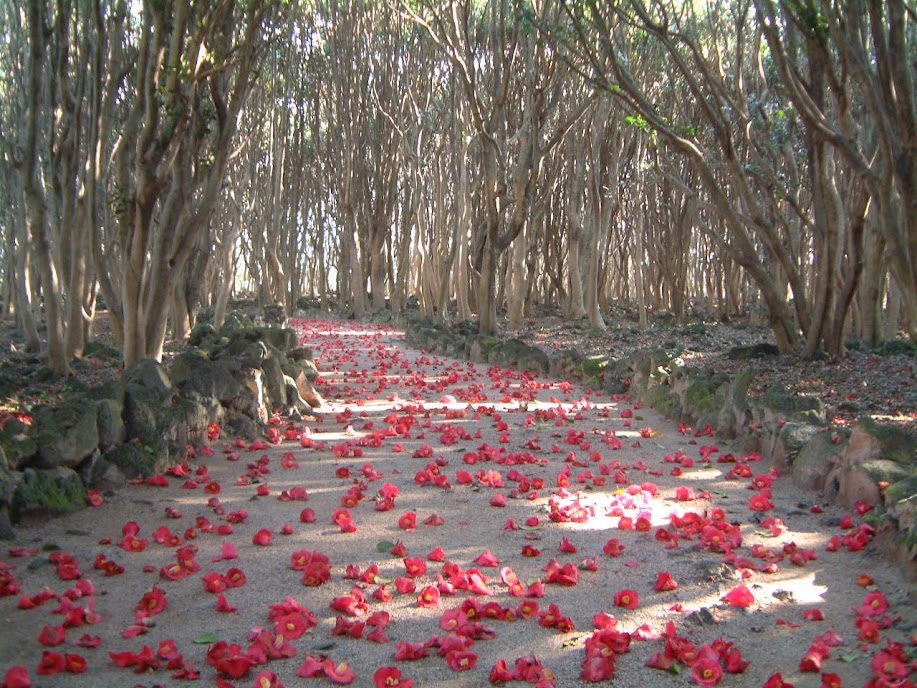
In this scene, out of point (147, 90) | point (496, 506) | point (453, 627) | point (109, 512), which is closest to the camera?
point (453, 627)

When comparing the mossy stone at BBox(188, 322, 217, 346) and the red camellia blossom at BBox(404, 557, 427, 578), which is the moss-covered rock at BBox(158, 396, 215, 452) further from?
the mossy stone at BBox(188, 322, 217, 346)

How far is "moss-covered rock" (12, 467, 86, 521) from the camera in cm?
446

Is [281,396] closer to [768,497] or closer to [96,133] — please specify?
[96,133]

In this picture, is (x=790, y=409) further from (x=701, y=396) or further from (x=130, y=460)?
(x=130, y=460)

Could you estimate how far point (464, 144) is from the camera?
18.6 meters

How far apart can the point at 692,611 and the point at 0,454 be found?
355 cm

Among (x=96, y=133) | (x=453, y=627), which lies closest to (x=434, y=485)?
(x=453, y=627)

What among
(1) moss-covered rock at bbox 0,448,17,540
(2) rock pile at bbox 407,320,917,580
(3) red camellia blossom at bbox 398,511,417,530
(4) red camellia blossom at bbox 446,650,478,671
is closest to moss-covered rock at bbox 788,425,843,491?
(2) rock pile at bbox 407,320,917,580

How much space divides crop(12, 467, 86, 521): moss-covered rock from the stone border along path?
0.10m

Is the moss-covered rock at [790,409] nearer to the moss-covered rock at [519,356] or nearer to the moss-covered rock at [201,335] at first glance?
the moss-covered rock at [519,356]

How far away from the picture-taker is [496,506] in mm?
5273

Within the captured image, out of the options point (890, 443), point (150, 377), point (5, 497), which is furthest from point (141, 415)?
point (890, 443)

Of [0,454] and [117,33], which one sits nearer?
[0,454]

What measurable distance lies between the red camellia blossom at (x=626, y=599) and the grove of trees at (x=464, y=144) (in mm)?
3656
